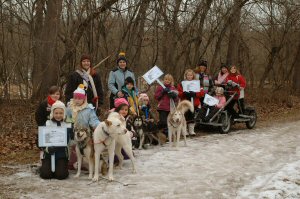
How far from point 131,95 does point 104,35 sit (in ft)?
11.6

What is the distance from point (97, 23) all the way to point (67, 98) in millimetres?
4131

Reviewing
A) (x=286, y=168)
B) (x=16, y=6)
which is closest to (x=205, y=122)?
(x=286, y=168)

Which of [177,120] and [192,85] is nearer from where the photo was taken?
[177,120]

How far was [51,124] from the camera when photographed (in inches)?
236

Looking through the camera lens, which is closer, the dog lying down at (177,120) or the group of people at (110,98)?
the group of people at (110,98)

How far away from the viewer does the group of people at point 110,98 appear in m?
6.01

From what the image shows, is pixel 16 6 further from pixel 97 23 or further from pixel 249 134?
pixel 249 134

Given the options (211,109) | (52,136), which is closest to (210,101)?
(211,109)

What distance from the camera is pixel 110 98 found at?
8.30 metres

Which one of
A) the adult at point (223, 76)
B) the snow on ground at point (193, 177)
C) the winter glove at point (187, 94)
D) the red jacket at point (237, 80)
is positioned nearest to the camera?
the snow on ground at point (193, 177)

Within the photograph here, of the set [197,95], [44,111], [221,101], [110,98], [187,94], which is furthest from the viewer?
[221,101]

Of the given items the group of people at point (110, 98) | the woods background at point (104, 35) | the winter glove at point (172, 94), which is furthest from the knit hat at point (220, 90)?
the woods background at point (104, 35)

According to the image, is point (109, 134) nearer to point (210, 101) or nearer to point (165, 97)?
point (165, 97)

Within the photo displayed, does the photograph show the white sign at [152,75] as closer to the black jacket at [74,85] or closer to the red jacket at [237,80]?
the black jacket at [74,85]
